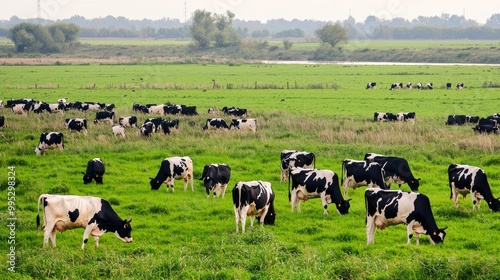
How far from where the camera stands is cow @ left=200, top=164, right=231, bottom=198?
750 inches

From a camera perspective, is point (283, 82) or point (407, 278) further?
point (283, 82)

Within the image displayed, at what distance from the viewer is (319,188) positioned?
56.1ft

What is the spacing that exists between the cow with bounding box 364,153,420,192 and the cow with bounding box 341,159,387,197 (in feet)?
4.42

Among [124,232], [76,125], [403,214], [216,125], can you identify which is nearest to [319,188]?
[403,214]

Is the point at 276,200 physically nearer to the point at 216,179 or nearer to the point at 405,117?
the point at 216,179

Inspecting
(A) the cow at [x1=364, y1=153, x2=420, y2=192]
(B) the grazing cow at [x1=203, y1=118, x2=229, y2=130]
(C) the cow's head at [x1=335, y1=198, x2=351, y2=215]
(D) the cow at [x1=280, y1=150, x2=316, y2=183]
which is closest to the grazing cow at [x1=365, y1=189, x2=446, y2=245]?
(C) the cow's head at [x1=335, y1=198, x2=351, y2=215]

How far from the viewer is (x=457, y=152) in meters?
24.6

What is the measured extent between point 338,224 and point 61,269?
7099 mm

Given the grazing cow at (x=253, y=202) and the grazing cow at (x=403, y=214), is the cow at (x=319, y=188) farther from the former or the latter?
the grazing cow at (x=403, y=214)

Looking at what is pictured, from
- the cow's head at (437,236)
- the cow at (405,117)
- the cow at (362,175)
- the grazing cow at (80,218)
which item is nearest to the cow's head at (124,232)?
the grazing cow at (80,218)

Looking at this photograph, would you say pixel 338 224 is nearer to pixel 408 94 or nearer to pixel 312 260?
pixel 312 260

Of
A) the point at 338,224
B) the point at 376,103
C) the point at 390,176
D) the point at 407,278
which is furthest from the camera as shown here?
the point at 376,103

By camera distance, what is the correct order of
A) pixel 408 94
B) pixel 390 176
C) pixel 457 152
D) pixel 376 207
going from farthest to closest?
1. pixel 408 94
2. pixel 457 152
3. pixel 390 176
4. pixel 376 207

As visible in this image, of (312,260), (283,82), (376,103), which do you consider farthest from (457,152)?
(283,82)
